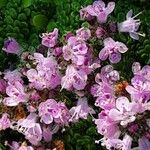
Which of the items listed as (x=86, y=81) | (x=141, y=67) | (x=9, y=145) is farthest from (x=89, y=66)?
(x=9, y=145)

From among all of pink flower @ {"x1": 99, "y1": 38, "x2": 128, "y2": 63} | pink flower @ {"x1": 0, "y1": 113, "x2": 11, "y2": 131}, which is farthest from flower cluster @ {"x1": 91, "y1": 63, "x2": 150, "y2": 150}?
pink flower @ {"x1": 0, "y1": 113, "x2": 11, "y2": 131}

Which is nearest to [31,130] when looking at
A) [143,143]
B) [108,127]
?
[108,127]

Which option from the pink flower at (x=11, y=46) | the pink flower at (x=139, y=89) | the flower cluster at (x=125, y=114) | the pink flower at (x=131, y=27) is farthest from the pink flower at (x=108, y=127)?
the pink flower at (x=11, y=46)

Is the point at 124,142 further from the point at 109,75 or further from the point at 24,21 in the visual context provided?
the point at 24,21

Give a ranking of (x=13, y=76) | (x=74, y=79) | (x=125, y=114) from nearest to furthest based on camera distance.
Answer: (x=125, y=114) → (x=74, y=79) → (x=13, y=76)

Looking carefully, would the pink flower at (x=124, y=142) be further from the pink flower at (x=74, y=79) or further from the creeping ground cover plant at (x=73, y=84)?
the pink flower at (x=74, y=79)

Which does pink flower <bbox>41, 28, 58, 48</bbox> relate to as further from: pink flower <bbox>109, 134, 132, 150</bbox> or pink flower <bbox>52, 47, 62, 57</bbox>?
pink flower <bbox>109, 134, 132, 150</bbox>
